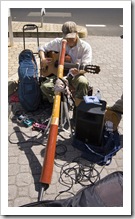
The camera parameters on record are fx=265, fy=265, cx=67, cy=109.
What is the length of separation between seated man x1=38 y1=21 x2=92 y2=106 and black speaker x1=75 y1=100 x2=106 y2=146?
0.52m

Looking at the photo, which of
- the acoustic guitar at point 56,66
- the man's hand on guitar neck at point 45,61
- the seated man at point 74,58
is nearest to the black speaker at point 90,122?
the seated man at point 74,58

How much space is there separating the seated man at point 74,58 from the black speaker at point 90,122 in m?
0.52

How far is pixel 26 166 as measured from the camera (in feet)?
11.1

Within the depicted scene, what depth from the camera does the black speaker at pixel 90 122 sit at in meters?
3.36

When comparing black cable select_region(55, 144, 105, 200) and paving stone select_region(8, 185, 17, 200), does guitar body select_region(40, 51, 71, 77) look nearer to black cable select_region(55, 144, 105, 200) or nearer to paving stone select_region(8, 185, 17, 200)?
black cable select_region(55, 144, 105, 200)

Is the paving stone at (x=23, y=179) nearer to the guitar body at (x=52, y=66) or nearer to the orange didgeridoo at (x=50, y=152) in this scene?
the orange didgeridoo at (x=50, y=152)

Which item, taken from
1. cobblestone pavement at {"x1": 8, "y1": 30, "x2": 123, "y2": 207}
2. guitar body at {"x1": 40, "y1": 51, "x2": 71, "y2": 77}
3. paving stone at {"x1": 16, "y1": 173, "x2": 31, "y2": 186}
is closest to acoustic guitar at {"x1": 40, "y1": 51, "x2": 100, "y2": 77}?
guitar body at {"x1": 40, "y1": 51, "x2": 71, "y2": 77}

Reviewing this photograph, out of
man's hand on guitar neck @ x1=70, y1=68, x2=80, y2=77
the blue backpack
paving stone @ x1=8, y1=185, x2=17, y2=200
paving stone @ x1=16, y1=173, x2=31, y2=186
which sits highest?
man's hand on guitar neck @ x1=70, y1=68, x2=80, y2=77

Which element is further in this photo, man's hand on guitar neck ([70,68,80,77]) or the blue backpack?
the blue backpack

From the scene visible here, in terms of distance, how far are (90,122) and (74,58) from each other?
1317mm

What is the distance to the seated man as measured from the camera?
4.01 meters

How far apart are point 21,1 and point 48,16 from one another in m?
8.96

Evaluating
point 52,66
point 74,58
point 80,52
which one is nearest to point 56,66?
point 52,66

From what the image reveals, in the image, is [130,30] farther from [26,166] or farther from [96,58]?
[96,58]
